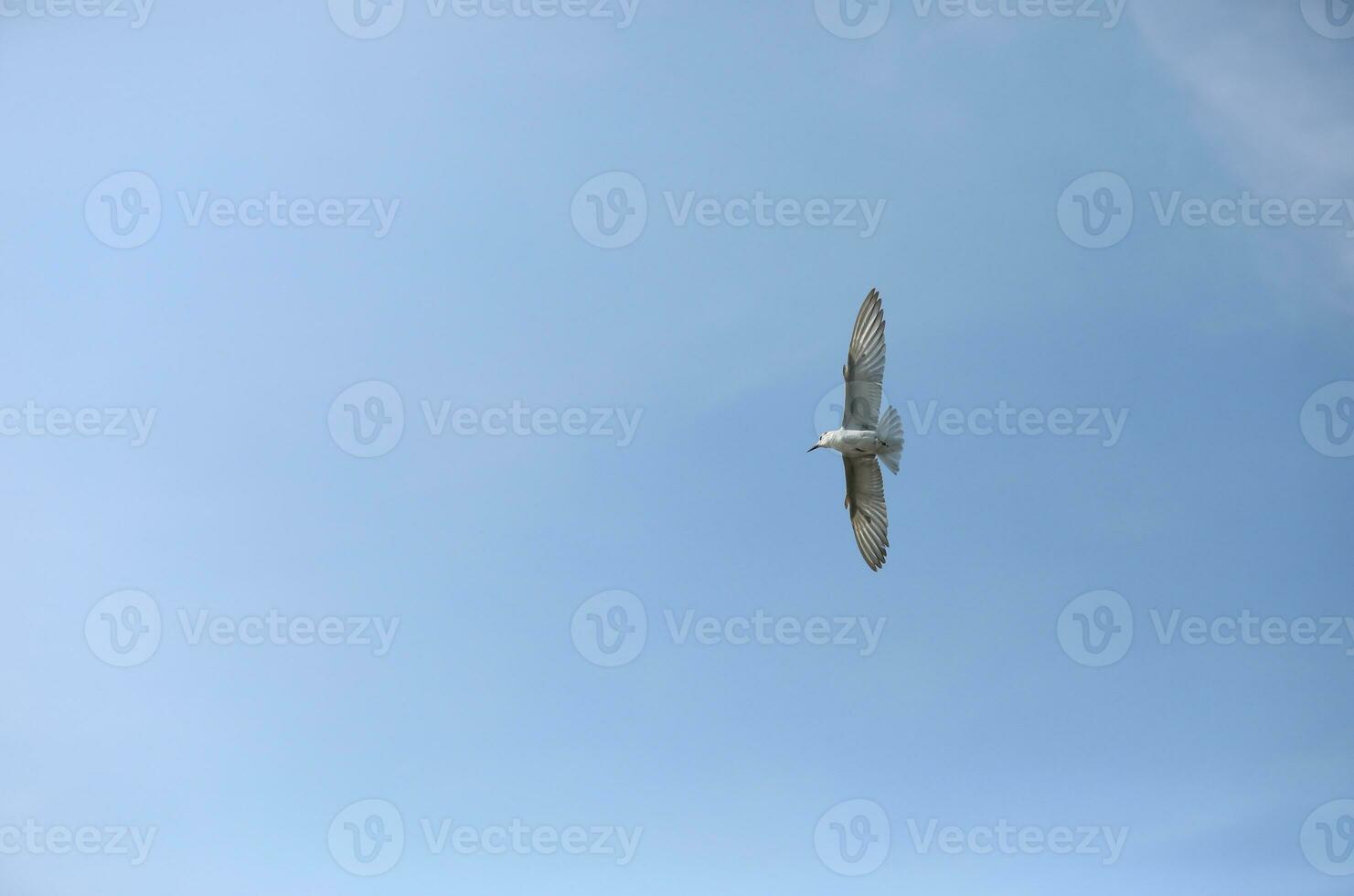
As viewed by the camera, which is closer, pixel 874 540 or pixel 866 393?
pixel 866 393

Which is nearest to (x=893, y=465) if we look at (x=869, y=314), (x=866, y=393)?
(x=866, y=393)

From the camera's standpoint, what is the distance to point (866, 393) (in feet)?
63.0

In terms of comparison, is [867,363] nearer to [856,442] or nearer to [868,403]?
[868,403]

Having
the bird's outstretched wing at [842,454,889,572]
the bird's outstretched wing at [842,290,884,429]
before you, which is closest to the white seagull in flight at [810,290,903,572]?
the bird's outstretched wing at [842,290,884,429]

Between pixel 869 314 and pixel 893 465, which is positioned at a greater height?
pixel 869 314

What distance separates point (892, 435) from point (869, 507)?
2.06 meters

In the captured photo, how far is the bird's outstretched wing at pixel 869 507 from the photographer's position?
67.2ft

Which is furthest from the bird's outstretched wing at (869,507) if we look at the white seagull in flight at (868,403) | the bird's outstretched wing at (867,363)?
the bird's outstretched wing at (867,363)

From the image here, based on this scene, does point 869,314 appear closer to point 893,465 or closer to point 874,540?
point 893,465

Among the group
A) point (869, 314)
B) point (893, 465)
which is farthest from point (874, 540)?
point (869, 314)

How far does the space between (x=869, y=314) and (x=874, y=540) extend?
408 centimetres

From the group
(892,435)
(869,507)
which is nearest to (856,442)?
(892,435)

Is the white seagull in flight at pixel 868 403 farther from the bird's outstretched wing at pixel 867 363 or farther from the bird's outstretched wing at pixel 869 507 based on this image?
the bird's outstretched wing at pixel 869 507

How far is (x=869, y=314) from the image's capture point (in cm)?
1923
